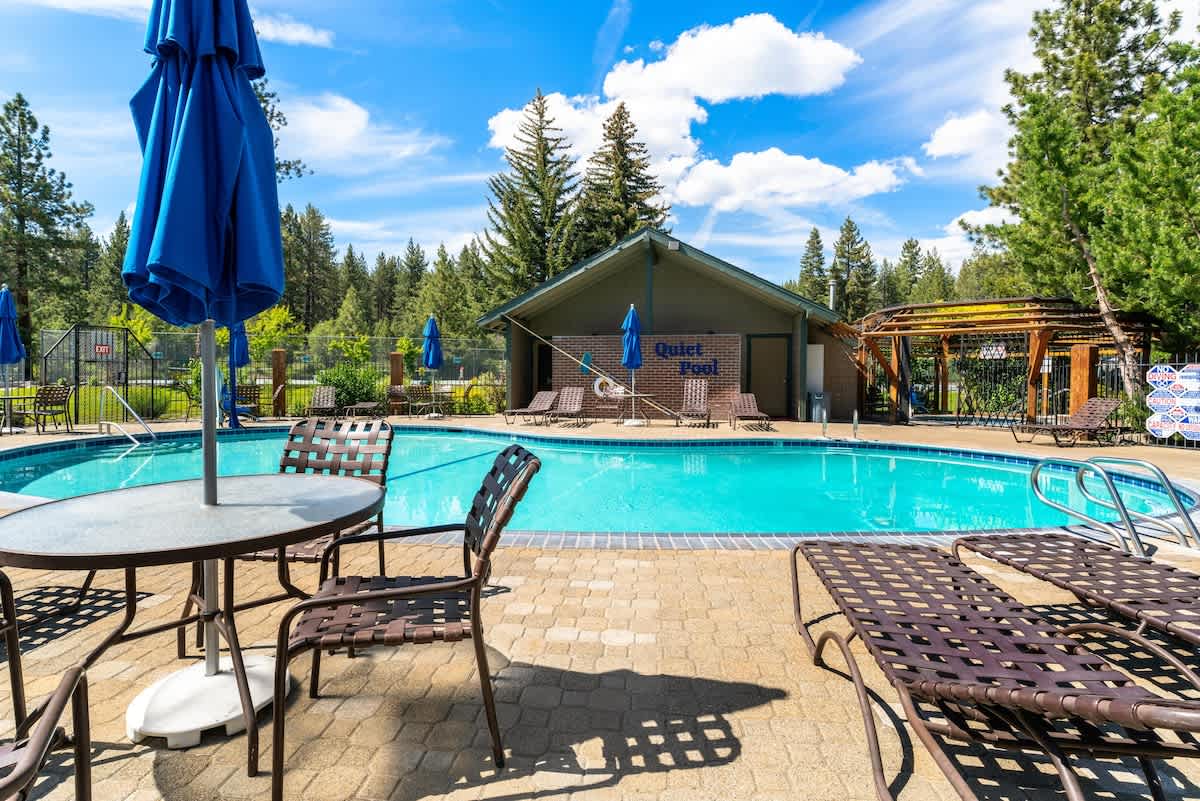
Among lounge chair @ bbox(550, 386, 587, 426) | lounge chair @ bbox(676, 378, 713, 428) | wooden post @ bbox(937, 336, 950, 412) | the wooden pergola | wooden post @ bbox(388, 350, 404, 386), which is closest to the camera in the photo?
the wooden pergola

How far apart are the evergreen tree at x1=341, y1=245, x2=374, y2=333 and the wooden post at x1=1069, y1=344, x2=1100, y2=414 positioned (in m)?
49.6

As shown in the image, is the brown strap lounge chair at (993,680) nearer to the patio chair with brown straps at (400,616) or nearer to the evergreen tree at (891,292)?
the patio chair with brown straps at (400,616)

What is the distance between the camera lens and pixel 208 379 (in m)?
2.43

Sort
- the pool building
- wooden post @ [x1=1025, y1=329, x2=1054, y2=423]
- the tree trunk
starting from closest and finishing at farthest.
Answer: the tree trunk < wooden post @ [x1=1025, y1=329, x2=1054, y2=423] < the pool building

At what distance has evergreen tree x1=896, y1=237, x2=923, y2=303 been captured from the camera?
191 feet

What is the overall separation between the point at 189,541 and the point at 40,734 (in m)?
0.67

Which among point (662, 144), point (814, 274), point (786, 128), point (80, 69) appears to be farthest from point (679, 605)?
point (814, 274)

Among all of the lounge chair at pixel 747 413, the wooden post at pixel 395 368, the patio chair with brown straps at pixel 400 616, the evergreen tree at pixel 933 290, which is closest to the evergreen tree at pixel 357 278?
the wooden post at pixel 395 368

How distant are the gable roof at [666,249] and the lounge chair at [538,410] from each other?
232 centimetres

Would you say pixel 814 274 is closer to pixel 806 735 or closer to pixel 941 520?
pixel 941 520

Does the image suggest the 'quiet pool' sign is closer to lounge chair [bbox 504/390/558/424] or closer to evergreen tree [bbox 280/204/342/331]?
lounge chair [bbox 504/390/558/424]

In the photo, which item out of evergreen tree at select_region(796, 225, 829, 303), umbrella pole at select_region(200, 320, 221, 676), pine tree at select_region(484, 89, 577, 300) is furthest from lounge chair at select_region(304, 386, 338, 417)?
evergreen tree at select_region(796, 225, 829, 303)

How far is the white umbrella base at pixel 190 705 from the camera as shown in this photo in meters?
2.10

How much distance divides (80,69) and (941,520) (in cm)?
1255
